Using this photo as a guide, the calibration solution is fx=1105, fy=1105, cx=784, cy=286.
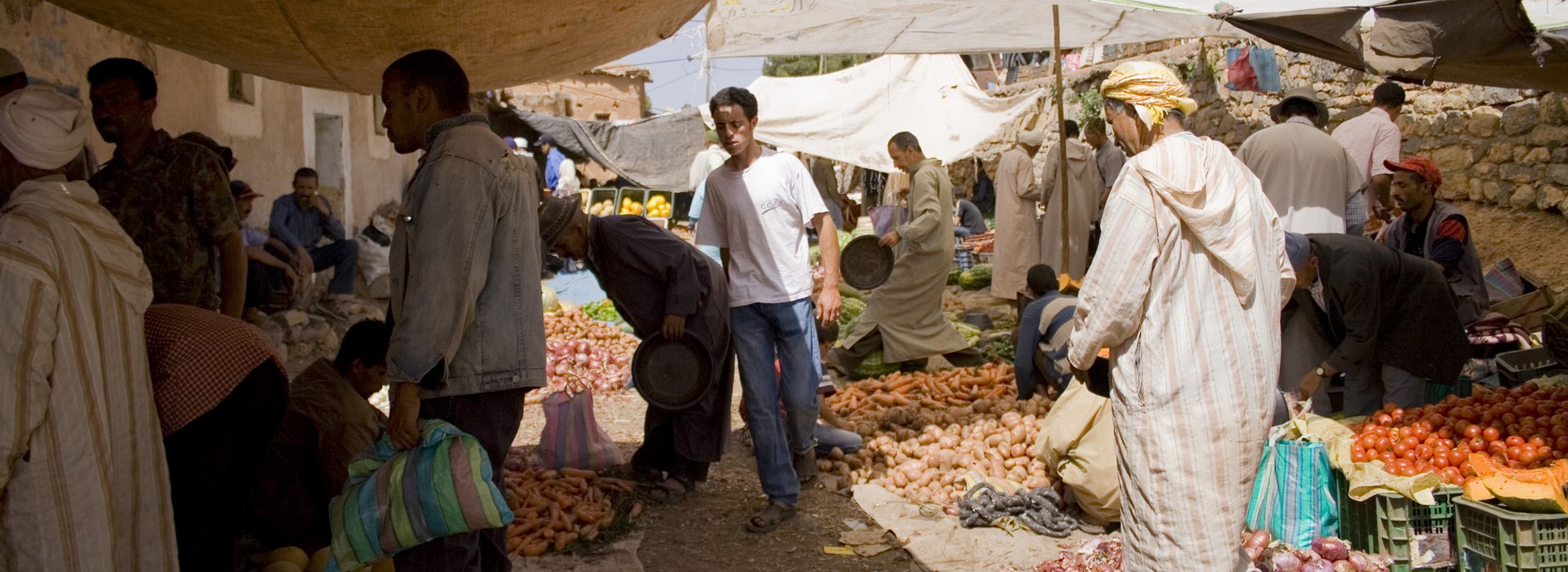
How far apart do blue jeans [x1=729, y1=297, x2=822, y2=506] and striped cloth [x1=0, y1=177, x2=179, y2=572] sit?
2.39m

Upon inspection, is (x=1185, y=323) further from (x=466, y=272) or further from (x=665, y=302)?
(x=665, y=302)

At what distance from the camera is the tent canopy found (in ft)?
11.0

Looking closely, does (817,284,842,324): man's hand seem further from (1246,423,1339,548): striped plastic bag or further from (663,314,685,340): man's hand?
(1246,423,1339,548): striped plastic bag

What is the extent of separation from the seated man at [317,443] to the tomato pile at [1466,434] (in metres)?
3.68

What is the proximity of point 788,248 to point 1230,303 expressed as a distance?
2056mm

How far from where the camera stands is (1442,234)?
5844 mm

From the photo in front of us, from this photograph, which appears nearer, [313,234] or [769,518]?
[769,518]

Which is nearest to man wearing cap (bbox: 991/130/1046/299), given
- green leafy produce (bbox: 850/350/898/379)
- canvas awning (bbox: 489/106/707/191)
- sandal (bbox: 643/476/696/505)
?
green leafy produce (bbox: 850/350/898/379)

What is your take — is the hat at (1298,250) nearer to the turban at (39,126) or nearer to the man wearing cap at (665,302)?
the man wearing cap at (665,302)

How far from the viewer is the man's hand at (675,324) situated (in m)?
4.62

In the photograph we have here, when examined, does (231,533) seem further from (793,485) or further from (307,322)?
(307,322)

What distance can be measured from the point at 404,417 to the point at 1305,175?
529 cm

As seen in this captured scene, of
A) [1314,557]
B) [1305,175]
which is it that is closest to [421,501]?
[1314,557]

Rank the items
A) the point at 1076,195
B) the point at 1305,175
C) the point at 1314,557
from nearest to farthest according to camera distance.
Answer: the point at 1314,557 < the point at 1305,175 < the point at 1076,195
